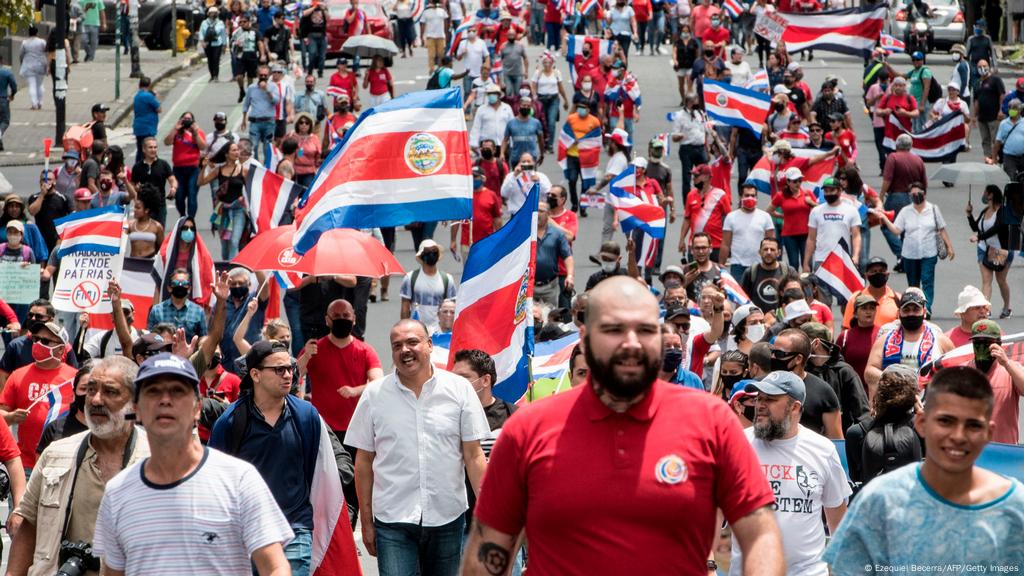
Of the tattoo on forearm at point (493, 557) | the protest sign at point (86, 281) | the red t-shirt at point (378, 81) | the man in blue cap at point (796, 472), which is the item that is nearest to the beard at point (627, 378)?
the tattoo on forearm at point (493, 557)

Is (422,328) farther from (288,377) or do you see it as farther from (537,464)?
(537,464)

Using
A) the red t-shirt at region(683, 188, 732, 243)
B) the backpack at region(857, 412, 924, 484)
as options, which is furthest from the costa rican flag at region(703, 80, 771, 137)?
the backpack at region(857, 412, 924, 484)

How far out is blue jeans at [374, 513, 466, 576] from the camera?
7.97 m

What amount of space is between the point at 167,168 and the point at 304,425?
15.3 meters

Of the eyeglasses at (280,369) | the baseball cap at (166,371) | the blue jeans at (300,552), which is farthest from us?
the eyeglasses at (280,369)

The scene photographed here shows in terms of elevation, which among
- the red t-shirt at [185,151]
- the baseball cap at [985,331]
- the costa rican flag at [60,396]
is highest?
the baseball cap at [985,331]

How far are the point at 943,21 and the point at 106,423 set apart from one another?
3806cm

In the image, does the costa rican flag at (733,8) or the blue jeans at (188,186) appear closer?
the blue jeans at (188,186)

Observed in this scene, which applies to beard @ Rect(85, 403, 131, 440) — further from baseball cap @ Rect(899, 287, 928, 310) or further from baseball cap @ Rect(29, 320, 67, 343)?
baseball cap @ Rect(899, 287, 928, 310)

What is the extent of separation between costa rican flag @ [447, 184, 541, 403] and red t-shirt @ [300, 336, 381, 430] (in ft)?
2.45

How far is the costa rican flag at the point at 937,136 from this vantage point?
2678cm

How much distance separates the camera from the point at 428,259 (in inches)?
615

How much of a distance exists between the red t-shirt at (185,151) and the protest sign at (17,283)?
6640 millimetres

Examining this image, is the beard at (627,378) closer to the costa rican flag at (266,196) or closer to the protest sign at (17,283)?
the costa rican flag at (266,196)
